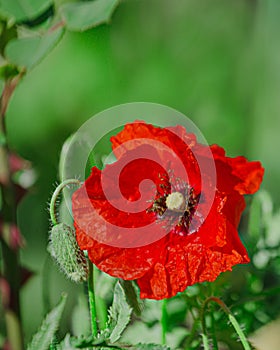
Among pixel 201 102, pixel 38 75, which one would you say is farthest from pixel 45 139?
pixel 201 102

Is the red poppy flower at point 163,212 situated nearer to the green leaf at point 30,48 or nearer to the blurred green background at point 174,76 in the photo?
the green leaf at point 30,48

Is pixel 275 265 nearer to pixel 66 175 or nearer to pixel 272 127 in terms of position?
pixel 66 175

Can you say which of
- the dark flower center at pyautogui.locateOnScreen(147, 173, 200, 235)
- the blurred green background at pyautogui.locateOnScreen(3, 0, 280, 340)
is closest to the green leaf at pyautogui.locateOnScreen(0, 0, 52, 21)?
the dark flower center at pyautogui.locateOnScreen(147, 173, 200, 235)

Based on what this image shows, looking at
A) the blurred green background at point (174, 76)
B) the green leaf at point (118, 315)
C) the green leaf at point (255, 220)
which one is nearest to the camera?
the green leaf at point (118, 315)

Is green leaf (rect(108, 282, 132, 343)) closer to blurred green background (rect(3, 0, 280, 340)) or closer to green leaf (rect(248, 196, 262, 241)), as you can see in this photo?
green leaf (rect(248, 196, 262, 241))

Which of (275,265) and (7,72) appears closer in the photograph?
(7,72)

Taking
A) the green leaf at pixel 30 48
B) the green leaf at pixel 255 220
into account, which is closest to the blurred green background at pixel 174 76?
the green leaf at pixel 255 220

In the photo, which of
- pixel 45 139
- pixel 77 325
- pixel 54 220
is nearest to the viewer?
pixel 54 220
